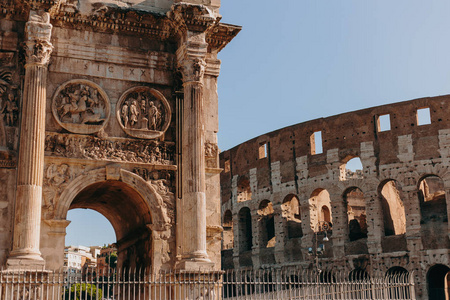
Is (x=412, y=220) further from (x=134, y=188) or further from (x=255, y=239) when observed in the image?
(x=134, y=188)

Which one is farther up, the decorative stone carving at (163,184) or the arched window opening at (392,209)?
the arched window opening at (392,209)

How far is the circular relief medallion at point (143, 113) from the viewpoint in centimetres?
1213

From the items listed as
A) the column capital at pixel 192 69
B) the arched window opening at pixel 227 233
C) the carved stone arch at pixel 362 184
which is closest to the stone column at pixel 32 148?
the column capital at pixel 192 69

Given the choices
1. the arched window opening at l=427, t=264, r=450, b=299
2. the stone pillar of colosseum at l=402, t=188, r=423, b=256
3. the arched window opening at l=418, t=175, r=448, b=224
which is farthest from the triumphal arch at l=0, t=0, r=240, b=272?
the arched window opening at l=418, t=175, r=448, b=224

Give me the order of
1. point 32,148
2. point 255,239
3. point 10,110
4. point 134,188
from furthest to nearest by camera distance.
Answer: point 255,239
point 134,188
point 10,110
point 32,148

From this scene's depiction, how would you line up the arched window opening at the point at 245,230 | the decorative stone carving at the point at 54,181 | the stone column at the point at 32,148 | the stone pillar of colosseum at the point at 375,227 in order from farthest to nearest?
the arched window opening at the point at 245,230, the stone pillar of colosseum at the point at 375,227, the decorative stone carving at the point at 54,181, the stone column at the point at 32,148

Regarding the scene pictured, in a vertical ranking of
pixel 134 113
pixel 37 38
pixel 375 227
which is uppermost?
pixel 37 38

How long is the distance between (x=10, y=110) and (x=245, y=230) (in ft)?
82.4

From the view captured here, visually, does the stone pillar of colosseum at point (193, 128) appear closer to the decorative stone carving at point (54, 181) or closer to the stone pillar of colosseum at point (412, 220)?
the decorative stone carving at point (54, 181)

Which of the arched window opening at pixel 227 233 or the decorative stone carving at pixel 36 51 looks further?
the arched window opening at pixel 227 233

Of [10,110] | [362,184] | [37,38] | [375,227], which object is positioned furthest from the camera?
[362,184]

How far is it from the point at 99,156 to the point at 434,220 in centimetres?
2062

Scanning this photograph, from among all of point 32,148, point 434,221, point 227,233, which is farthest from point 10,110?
point 227,233

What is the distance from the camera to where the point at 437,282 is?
1120 inches
